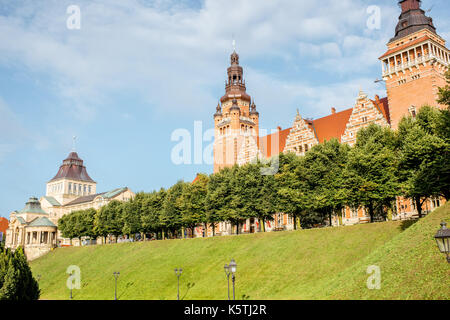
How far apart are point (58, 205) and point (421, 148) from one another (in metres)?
136

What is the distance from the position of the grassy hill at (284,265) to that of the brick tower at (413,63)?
27.3 metres

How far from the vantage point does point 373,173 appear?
4662 centimetres

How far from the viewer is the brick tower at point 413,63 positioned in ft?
191

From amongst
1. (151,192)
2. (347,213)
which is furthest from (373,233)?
(151,192)

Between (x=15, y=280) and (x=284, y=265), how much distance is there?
26.4m

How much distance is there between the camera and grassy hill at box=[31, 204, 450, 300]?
78.0ft

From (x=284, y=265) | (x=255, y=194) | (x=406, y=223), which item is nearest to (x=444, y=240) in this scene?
(x=284, y=265)

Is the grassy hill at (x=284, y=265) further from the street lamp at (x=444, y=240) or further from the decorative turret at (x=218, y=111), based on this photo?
the decorative turret at (x=218, y=111)

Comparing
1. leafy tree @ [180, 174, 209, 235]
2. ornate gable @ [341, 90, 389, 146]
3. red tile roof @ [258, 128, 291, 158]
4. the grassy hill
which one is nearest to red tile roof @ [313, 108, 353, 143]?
ornate gable @ [341, 90, 389, 146]

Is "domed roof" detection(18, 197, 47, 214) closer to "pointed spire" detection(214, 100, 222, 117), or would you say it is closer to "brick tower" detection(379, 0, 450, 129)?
"pointed spire" detection(214, 100, 222, 117)

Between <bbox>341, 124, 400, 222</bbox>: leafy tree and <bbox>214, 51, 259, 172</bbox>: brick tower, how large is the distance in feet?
124

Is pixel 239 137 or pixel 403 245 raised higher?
pixel 239 137
